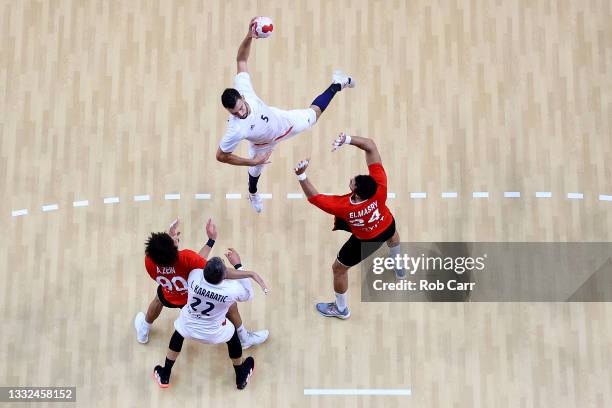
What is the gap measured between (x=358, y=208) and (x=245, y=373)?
252cm

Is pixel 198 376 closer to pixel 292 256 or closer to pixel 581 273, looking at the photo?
pixel 292 256

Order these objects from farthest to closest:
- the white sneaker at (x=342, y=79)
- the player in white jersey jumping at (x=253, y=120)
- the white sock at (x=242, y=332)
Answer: the white sneaker at (x=342, y=79) < the white sock at (x=242, y=332) < the player in white jersey jumping at (x=253, y=120)

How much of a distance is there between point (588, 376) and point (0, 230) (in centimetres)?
783

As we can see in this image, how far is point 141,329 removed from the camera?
9.68m

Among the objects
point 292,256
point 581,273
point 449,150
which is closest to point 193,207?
point 292,256

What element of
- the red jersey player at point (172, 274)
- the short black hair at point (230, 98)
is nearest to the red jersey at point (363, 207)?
the red jersey player at point (172, 274)

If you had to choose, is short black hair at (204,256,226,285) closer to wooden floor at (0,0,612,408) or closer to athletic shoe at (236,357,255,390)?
athletic shoe at (236,357,255,390)

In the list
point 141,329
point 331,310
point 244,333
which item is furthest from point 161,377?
point 331,310

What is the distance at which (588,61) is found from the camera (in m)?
11.3

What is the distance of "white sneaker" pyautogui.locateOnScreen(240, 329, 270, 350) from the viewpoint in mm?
9648

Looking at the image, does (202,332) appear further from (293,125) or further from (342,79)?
(342,79)

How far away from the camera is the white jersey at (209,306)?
8078 mm

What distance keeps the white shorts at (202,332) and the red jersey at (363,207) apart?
175cm

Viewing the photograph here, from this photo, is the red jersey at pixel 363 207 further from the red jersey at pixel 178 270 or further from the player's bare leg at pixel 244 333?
the player's bare leg at pixel 244 333
